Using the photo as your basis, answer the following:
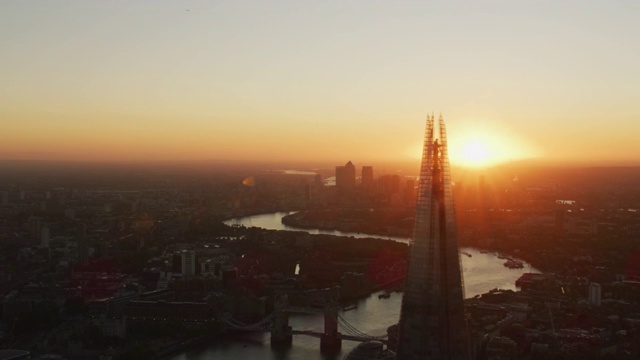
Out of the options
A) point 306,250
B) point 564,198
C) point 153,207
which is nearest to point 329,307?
point 306,250


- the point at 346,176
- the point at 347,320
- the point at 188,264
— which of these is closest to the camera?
the point at 347,320

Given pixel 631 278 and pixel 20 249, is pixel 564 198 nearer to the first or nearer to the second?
pixel 631 278

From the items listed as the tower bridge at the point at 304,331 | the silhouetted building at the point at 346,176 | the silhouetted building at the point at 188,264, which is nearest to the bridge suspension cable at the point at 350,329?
the tower bridge at the point at 304,331

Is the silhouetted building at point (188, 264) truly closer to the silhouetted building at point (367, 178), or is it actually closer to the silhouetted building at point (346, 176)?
the silhouetted building at point (346, 176)

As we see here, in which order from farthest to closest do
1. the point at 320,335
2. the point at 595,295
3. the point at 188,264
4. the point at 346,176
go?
the point at 346,176, the point at 188,264, the point at 595,295, the point at 320,335

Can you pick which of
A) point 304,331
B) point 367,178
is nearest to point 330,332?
point 304,331

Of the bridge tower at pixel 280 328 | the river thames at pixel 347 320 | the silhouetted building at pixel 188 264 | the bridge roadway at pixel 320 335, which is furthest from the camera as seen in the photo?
the silhouetted building at pixel 188 264

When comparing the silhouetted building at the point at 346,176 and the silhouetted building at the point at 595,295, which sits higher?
the silhouetted building at the point at 346,176

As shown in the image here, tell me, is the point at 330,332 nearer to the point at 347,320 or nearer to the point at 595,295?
the point at 347,320
